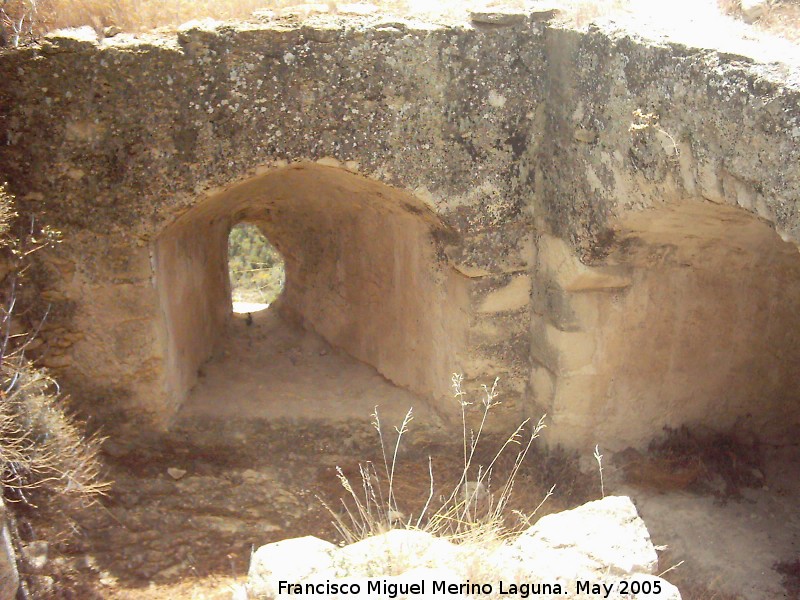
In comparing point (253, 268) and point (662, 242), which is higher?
point (662, 242)

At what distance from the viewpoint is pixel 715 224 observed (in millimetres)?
4203

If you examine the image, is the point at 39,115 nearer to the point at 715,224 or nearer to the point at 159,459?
the point at 159,459

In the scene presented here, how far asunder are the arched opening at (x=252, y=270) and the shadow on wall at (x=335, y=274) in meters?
2.22

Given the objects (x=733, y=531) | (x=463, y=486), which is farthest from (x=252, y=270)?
(x=733, y=531)

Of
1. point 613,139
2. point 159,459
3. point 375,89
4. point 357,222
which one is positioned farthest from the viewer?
point 357,222

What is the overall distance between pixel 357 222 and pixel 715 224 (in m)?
2.40

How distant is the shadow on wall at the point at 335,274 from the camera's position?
16.5 ft

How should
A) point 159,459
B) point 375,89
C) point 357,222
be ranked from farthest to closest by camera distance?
point 357,222
point 159,459
point 375,89

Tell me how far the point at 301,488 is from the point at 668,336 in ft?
7.63

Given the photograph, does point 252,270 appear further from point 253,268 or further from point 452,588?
point 452,588

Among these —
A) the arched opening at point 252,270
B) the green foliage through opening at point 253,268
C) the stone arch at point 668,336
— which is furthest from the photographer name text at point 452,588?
the green foliage through opening at point 253,268

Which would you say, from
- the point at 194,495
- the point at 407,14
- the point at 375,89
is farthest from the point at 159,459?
the point at 407,14

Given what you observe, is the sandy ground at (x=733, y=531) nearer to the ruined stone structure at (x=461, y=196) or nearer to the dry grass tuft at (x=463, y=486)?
the ruined stone structure at (x=461, y=196)

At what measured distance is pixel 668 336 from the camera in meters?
4.87
